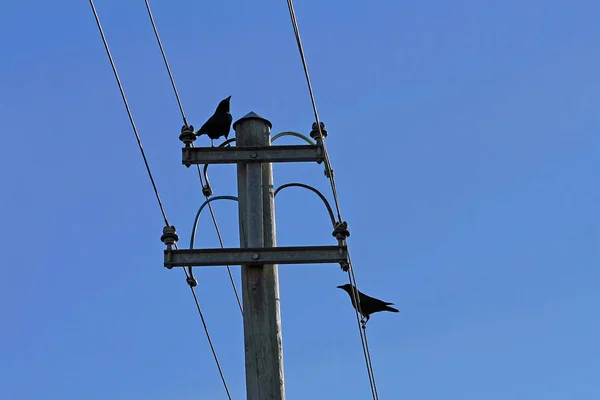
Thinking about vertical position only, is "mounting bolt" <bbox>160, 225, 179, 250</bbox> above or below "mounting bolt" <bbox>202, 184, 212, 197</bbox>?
below

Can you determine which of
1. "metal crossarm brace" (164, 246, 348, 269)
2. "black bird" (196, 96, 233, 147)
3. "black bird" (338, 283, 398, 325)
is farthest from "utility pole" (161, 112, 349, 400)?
"black bird" (338, 283, 398, 325)

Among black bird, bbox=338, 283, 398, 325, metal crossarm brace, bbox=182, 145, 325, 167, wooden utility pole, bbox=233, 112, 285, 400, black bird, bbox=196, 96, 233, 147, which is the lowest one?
wooden utility pole, bbox=233, 112, 285, 400

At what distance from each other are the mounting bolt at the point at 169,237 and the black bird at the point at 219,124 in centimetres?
163

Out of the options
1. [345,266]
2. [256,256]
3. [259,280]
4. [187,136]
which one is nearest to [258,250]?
[256,256]

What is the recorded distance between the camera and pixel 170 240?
23.1ft

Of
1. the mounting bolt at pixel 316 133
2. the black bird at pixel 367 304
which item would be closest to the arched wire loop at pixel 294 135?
the mounting bolt at pixel 316 133

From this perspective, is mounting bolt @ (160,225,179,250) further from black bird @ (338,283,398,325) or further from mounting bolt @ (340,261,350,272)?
black bird @ (338,283,398,325)

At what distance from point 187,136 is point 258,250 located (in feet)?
3.42

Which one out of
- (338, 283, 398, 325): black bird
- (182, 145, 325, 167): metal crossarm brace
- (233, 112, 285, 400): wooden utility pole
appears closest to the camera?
(233, 112, 285, 400): wooden utility pole

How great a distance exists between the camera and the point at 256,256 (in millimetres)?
6711

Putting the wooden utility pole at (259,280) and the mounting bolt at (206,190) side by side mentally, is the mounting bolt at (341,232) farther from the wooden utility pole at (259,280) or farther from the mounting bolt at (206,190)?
the mounting bolt at (206,190)

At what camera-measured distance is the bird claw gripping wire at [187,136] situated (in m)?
7.23

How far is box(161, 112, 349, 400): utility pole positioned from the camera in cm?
646

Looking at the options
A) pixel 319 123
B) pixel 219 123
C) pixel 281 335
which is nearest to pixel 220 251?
pixel 281 335
